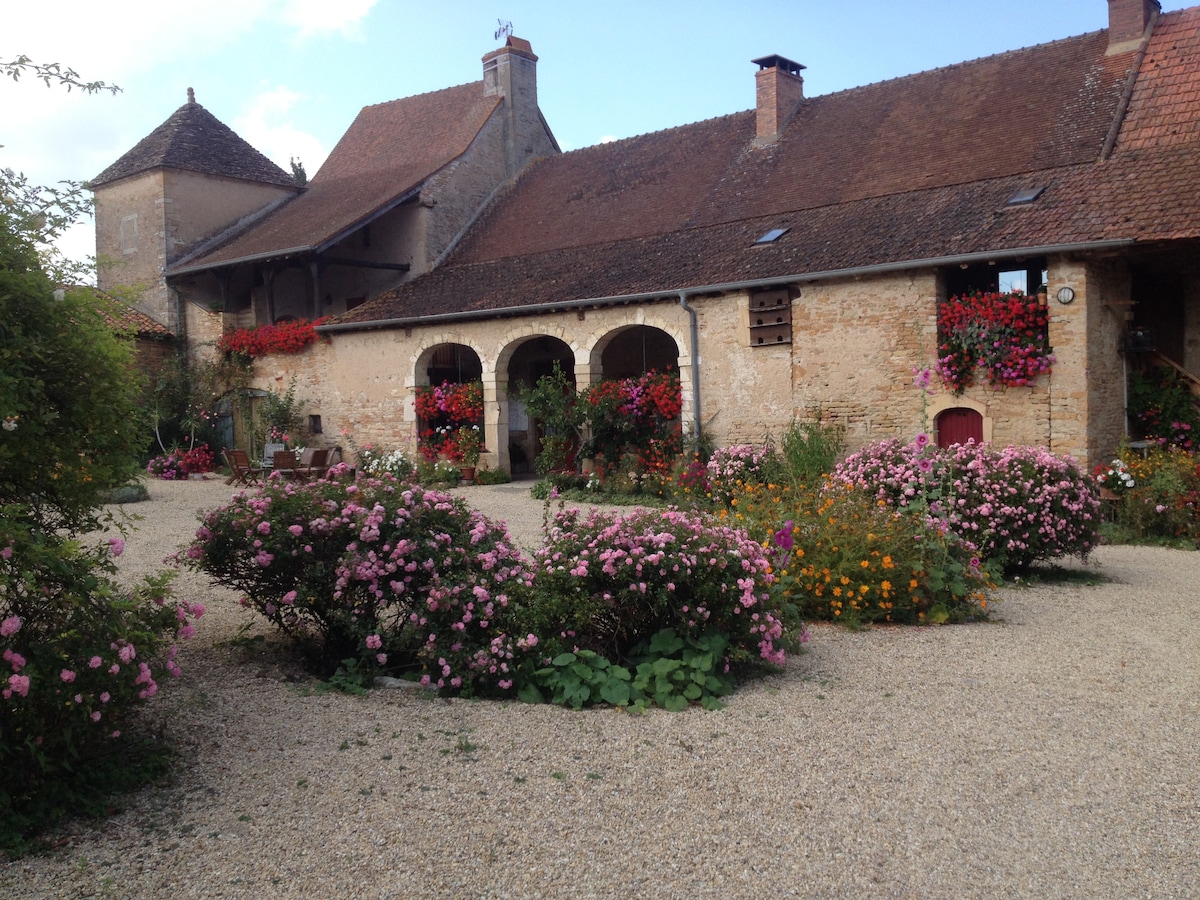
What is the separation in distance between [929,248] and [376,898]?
1058 centimetres

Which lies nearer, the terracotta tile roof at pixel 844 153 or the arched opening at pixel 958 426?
the arched opening at pixel 958 426

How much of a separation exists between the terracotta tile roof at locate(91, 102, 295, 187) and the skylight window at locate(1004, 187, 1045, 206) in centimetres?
1554

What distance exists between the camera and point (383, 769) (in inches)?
146

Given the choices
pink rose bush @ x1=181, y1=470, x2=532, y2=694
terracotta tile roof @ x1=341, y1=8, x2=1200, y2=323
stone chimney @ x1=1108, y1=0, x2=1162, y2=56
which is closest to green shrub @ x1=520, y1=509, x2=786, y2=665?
pink rose bush @ x1=181, y1=470, x2=532, y2=694

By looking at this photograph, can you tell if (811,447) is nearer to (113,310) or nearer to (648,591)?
(648,591)

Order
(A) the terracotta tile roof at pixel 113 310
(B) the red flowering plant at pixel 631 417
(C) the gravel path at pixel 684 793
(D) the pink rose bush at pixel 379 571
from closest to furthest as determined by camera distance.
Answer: (C) the gravel path at pixel 684 793, (A) the terracotta tile roof at pixel 113 310, (D) the pink rose bush at pixel 379 571, (B) the red flowering plant at pixel 631 417

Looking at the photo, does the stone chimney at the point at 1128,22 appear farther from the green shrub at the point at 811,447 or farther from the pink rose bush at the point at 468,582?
the pink rose bush at the point at 468,582

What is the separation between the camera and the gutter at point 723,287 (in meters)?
10.9

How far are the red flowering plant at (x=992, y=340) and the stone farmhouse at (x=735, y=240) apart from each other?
17 cm

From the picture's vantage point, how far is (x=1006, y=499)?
743cm

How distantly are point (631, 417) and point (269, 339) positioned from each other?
7.68 m

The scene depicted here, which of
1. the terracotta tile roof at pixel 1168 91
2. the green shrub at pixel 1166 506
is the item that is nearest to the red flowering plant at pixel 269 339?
the terracotta tile roof at pixel 1168 91

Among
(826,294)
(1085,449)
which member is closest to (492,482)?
(826,294)

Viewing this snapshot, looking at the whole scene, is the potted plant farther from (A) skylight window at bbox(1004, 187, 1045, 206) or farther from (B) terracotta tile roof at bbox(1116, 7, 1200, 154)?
(B) terracotta tile roof at bbox(1116, 7, 1200, 154)
